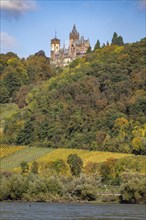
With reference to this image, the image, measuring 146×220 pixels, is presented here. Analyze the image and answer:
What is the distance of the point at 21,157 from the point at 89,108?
24.8 meters

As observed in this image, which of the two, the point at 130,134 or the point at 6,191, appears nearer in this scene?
the point at 6,191

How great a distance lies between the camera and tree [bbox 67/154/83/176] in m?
96.8

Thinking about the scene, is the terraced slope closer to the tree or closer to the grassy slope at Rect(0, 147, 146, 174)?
the grassy slope at Rect(0, 147, 146, 174)

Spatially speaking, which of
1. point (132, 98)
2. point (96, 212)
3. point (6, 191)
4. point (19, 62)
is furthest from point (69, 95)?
point (96, 212)

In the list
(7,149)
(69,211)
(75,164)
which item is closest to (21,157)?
(7,149)

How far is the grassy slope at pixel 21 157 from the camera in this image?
105 metres

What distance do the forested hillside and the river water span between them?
118 feet

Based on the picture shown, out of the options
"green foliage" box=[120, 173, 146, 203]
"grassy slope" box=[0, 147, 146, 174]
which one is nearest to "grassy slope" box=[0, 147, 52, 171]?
"grassy slope" box=[0, 147, 146, 174]

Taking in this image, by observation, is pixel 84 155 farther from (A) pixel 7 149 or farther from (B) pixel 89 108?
(B) pixel 89 108

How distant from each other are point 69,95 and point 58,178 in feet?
191

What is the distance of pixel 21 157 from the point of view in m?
110

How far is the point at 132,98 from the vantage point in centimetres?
12719

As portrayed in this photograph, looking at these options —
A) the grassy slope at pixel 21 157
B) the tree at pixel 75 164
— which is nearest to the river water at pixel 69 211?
the tree at pixel 75 164

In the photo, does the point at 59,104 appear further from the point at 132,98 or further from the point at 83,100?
the point at 132,98
